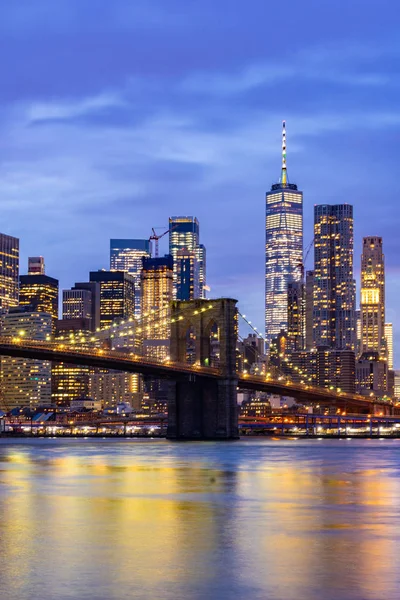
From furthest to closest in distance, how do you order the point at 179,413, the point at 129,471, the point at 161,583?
the point at 179,413, the point at 129,471, the point at 161,583

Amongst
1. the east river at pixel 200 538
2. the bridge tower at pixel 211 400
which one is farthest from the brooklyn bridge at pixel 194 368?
the east river at pixel 200 538

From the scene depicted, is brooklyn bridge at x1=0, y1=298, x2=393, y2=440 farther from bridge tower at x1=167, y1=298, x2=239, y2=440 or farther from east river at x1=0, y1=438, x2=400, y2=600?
east river at x1=0, y1=438, x2=400, y2=600

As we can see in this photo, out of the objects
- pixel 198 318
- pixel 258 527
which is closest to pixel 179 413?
pixel 198 318

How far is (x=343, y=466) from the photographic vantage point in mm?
56219

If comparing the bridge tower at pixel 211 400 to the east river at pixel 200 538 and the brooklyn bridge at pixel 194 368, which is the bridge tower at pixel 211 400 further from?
the east river at pixel 200 538

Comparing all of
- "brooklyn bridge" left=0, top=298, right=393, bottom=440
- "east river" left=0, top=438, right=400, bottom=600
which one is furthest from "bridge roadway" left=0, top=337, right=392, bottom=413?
"east river" left=0, top=438, right=400, bottom=600

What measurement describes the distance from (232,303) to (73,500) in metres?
82.6

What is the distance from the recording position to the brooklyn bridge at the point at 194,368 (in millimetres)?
97750

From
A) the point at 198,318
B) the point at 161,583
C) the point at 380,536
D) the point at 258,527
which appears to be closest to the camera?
the point at 161,583

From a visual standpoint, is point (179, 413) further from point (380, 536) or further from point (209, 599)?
point (209, 599)

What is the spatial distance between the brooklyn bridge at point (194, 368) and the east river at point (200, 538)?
173 feet

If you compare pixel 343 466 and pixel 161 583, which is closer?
pixel 161 583

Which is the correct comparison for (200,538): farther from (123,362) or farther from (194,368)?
(194,368)

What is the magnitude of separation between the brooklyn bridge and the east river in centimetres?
5258
